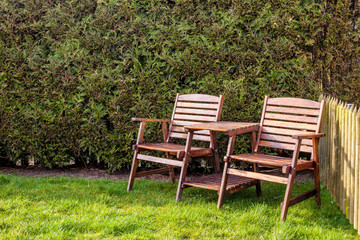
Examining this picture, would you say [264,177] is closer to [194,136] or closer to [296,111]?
[296,111]

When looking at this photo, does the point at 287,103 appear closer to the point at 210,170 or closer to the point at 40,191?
the point at 210,170

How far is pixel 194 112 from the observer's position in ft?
15.8

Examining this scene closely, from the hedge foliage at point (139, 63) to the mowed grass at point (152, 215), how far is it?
3.62 ft

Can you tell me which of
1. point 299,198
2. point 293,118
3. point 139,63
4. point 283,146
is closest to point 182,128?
point 139,63

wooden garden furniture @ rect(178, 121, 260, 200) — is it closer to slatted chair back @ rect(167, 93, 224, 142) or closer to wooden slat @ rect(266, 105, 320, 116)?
wooden slat @ rect(266, 105, 320, 116)

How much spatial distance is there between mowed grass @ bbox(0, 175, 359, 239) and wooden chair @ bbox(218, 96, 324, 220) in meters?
0.23

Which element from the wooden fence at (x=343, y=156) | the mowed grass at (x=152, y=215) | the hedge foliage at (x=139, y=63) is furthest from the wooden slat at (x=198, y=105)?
the wooden fence at (x=343, y=156)

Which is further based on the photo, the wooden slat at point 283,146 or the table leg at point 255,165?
the table leg at point 255,165

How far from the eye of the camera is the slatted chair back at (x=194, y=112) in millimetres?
4680

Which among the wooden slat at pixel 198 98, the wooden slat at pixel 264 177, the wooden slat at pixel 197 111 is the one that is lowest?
the wooden slat at pixel 264 177

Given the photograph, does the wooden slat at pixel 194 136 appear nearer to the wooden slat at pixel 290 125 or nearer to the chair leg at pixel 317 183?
the wooden slat at pixel 290 125

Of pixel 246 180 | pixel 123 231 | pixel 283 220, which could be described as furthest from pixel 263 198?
pixel 123 231

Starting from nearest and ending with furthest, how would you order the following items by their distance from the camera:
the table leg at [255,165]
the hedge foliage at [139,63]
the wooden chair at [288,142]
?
the wooden chair at [288,142] → the table leg at [255,165] → the hedge foliage at [139,63]

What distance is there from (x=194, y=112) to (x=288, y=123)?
1.23 metres
